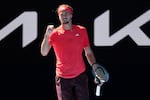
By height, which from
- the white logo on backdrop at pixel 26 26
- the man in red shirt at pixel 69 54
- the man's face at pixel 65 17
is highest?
the white logo on backdrop at pixel 26 26

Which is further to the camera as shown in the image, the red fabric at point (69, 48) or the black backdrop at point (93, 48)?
the black backdrop at point (93, 48)

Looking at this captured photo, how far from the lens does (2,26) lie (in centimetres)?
694

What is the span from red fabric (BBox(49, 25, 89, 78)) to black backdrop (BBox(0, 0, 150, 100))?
54.8 inches

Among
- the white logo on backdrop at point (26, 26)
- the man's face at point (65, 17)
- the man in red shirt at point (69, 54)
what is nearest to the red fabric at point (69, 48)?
the man in red shirt at point (69, 54)

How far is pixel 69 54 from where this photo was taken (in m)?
5.40

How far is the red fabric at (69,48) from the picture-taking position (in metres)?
5.39

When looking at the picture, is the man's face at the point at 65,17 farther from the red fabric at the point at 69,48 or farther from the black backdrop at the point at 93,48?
the black backdrop at the point at 93,48

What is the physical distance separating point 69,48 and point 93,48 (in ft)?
4.79

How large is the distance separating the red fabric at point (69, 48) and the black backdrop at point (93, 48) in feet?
4.56

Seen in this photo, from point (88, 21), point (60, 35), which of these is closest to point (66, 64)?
point (60, 35)

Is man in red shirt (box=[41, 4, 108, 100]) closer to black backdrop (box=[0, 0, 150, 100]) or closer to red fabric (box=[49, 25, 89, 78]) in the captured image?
red fabric (box=[49, 25, 89, 78])

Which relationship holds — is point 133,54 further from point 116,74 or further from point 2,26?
point 2,26

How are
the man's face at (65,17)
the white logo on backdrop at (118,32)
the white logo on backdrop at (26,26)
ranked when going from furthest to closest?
the white logo on backdrop at (26,26), the white logo on backdrop at (118,32), the man's face at (65,17)

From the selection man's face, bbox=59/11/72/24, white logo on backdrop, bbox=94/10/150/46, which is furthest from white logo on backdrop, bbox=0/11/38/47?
man's face, bbox=59/11/72/24
